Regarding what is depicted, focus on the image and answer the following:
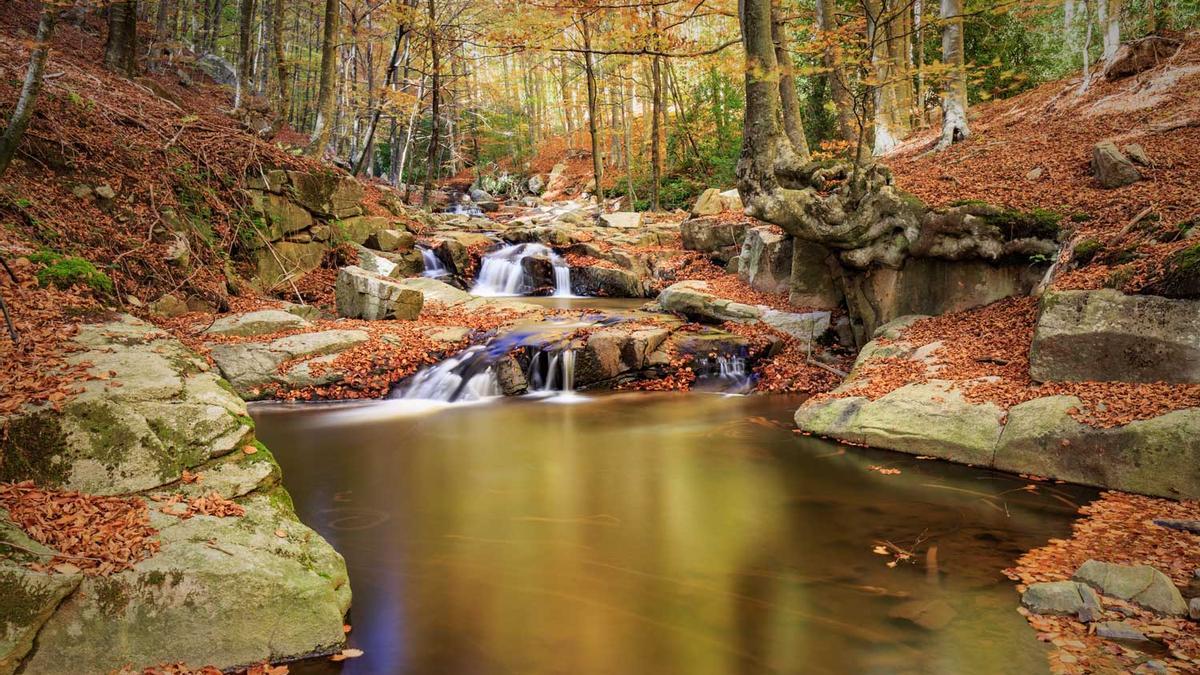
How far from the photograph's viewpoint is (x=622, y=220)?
71.1 feet

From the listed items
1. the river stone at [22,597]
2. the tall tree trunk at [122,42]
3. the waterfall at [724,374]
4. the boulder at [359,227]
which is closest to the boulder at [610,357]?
the waterfall at [724,374]

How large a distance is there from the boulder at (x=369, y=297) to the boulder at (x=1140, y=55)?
1478cm

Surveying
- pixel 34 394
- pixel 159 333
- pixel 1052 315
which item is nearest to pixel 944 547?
pixel 1052 315

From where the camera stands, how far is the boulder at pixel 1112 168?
316 inches

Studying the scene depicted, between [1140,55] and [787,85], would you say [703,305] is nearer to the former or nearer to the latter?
[787,85]

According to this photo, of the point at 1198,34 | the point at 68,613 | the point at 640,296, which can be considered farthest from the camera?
the point at 640,296

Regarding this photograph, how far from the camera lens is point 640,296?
658 inches

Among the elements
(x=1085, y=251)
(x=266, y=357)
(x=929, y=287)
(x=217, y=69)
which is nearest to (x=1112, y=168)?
(x=1085, y=251)

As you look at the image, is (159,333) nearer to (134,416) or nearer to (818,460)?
(134,416)

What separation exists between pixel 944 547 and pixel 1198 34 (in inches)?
554

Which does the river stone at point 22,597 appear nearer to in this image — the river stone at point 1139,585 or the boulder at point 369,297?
the river stone at point 1139,585

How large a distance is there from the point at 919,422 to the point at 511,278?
12.4 metres

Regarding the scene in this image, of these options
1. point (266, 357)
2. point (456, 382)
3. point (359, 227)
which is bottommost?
point (456, 382)

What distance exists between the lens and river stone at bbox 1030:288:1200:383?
5.68m
